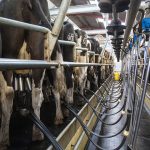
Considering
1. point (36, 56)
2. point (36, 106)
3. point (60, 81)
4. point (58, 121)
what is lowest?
point (58, 121)

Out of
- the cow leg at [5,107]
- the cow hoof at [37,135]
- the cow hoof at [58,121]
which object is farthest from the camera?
the cow hoof at [58,121]

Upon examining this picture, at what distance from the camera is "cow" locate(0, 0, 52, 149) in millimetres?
1784

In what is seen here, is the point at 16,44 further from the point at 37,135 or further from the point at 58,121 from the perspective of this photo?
the point at 58,121

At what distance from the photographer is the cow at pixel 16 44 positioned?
178 centimetres

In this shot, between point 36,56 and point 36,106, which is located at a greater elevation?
point 36,56

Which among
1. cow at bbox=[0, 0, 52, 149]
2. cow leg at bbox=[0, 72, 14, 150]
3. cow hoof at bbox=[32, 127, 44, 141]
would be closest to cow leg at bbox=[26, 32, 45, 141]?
cow at bbox=[0, 0, 52, 149]

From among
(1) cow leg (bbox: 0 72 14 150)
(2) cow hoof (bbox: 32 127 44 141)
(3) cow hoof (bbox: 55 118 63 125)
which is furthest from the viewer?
(3) cow hoof (bbox: 55 118 63 125)

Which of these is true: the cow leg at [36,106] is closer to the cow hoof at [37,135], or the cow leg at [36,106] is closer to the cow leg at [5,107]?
the cow hoof at [37,135]

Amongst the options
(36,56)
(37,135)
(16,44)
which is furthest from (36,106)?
(16,44)

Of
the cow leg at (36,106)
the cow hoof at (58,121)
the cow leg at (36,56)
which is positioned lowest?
the cow hoof at (58,121)

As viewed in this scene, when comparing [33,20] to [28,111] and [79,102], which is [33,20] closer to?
[28,111]

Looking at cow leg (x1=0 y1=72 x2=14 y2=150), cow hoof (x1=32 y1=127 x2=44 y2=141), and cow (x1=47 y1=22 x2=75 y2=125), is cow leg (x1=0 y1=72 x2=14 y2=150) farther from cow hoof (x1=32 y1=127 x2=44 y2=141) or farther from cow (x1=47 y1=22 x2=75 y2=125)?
cow (x1=47 y1=22 x2=75 y2=125)

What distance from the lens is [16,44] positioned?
1942 millimetres

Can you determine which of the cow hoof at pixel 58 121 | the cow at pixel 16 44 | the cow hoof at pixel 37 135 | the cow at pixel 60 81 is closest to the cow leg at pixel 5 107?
the cow at pixel 16 44
